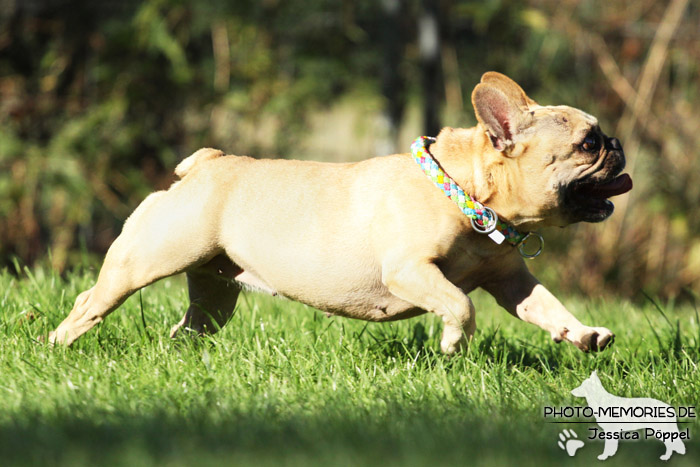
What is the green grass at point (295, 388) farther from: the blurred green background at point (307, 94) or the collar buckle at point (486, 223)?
the blurred green background at point (307, 94)

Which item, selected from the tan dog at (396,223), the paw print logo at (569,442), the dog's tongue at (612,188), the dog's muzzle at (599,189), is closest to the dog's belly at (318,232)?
the tan dog at (396,223)

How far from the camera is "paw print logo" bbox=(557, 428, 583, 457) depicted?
2.98 meters

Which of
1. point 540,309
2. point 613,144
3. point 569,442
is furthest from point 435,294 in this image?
point 613,144

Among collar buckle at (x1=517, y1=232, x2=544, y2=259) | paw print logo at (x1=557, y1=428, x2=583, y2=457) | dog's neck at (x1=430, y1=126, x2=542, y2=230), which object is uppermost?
dog's neck at (x1=430, y1=126, x2=542, y2=230)

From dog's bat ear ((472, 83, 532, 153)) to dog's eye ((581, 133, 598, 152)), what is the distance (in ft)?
0.90

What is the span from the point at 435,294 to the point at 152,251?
136 centimetres

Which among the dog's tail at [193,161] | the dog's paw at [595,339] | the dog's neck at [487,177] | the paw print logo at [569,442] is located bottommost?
the dog's paw at [595,339]

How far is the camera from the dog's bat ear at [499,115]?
400cm

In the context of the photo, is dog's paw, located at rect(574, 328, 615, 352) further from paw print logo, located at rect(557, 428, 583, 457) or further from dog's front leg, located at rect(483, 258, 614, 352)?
paw print logo, located at rect(557, 428, 583, 457)

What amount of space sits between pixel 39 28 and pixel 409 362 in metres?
7.63

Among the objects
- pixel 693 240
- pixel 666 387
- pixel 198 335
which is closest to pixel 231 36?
pixel 693 240

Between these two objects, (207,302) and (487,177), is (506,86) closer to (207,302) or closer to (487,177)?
(487,177)

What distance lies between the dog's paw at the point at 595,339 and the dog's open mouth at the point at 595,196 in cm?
55

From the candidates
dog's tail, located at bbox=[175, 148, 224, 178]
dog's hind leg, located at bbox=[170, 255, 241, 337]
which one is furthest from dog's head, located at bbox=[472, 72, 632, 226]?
dog's hind leg, located at bbox=[170, 255, 241, 337]
